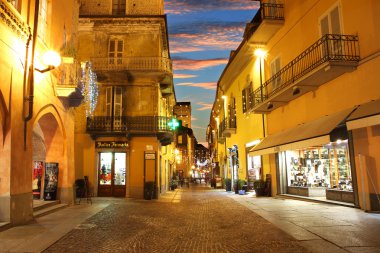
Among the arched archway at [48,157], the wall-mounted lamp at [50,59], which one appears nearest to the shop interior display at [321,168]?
the wall-mounted lamp at [50,59]

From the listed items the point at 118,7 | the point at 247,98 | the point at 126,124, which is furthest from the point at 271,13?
the point at 118,7

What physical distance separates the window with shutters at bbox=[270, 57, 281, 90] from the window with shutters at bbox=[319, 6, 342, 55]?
4.16m

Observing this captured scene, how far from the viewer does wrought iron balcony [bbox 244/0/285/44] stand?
17.2 m

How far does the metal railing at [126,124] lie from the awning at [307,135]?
24.6 ft

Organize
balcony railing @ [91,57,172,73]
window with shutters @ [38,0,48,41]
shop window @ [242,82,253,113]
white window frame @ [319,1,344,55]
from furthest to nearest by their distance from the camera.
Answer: shop window @ [242,82,253,113]
balcony railing @ [91,57,172,73]
window with shutters @ [38,0,48,41]
white window frame @ [319,1,344,55]

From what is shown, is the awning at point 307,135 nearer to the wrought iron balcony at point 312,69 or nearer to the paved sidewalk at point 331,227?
the wrought iron balcony at point 312,69

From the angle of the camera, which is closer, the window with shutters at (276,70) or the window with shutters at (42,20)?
the window with shutters at (42,20)

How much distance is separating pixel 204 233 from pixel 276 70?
1175 cm

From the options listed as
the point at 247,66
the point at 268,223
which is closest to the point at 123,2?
the point at 247,66

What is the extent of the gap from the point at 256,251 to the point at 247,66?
18.0 metres

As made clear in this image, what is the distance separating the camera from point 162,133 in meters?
22.1

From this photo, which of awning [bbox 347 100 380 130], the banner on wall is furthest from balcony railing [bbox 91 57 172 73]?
awning [bbox 347 100 380 130]

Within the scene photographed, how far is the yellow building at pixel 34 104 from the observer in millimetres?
9312

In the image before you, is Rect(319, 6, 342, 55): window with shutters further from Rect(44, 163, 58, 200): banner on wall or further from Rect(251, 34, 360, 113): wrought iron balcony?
Rect(44, 163, 58, 200): banner on wall
